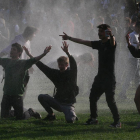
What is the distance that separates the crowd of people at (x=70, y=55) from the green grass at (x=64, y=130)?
199 mm

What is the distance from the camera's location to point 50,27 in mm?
14844

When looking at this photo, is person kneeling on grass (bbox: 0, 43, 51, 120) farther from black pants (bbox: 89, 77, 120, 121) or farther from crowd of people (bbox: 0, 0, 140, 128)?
black pants (bbox: 89, 77, 120, 121)

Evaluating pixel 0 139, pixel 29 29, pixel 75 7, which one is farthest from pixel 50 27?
pixel 0 139

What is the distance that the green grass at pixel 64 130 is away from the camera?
556 centimetres

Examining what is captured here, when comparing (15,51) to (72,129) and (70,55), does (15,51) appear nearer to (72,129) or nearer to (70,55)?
(70,55)

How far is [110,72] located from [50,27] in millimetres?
8898

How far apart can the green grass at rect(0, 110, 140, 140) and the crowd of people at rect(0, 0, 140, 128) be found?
0.65 feet

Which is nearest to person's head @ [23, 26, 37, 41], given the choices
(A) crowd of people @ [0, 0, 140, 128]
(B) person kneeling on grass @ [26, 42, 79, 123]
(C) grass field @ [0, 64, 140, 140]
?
(A) crowd of people @ [0, 0, 140, 128]

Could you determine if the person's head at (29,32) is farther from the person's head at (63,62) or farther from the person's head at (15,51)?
the person's head at (63,62)

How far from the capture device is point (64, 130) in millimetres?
6051

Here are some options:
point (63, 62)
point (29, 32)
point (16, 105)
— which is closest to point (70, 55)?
point (63, 62)

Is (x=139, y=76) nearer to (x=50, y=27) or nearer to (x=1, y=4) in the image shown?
(x=50, y=27)

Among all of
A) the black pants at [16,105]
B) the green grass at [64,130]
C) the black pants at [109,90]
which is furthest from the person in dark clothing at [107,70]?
the black pants at [16,105]

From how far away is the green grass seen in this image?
5.56 meters
